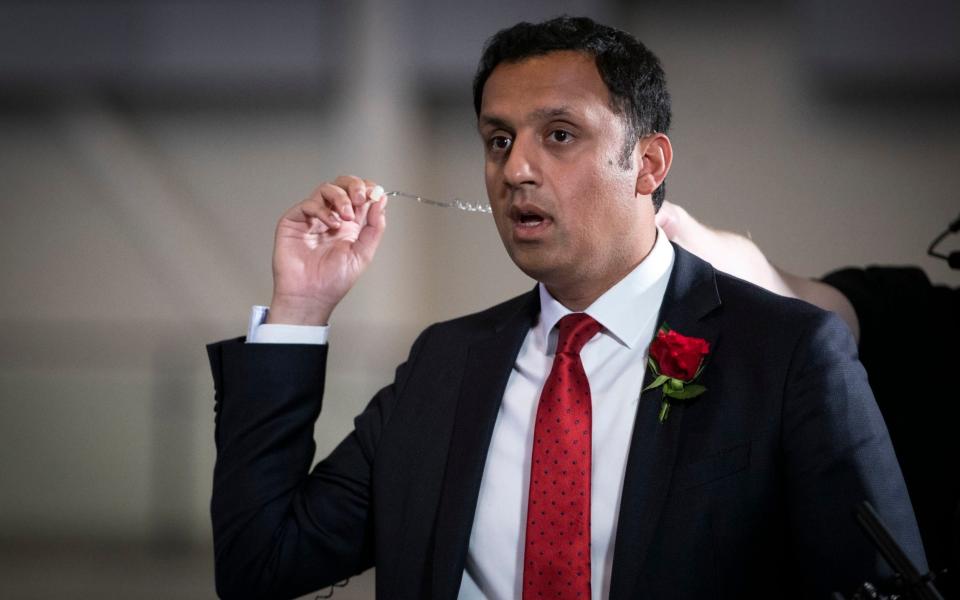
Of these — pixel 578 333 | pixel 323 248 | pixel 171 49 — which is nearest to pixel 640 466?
pixel 578 333

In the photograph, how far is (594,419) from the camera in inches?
59.7

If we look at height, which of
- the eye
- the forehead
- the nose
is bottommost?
the nose

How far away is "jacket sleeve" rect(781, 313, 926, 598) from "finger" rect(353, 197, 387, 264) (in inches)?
27.0

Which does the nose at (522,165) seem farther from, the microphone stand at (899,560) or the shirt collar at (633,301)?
the microphone stand at (899,560)

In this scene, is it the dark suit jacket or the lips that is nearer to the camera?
the dark suit jacket

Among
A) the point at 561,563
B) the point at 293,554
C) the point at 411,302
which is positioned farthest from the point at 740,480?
the point at 411,302

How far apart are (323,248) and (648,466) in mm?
626

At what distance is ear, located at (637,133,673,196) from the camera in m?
1.59

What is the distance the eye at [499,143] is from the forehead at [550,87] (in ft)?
0.11

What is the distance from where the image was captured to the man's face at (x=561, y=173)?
151 centimetres

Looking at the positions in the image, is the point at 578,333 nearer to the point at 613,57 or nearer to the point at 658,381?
the point at 658,381

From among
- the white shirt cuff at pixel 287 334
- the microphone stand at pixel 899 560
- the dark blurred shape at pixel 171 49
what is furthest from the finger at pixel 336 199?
the dark blurred shape at pixel 171 49

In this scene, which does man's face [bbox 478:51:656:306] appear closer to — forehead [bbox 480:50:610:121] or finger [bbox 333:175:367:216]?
forehead [bbox 480:50:610:121]

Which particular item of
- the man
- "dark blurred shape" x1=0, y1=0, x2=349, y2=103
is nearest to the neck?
the man
